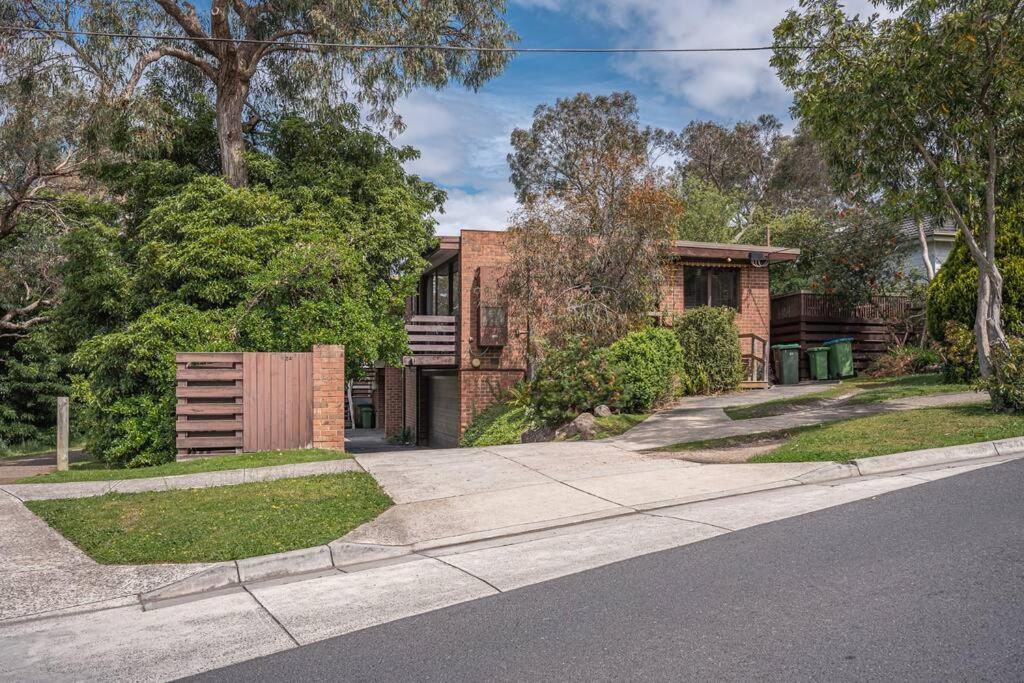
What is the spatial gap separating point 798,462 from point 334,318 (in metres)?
8.63

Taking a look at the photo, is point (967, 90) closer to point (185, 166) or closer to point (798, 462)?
point (798, 462)

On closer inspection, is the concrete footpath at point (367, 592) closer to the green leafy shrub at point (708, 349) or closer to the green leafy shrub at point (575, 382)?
the green leafy shrub at point (575, 382)

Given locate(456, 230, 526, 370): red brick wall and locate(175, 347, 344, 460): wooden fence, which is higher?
locate(456, 230, 526, 370): red brick wall

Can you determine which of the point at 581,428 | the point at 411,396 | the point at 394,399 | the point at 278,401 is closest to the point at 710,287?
the point at 581,428

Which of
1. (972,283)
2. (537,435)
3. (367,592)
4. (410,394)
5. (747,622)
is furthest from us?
(410,394)

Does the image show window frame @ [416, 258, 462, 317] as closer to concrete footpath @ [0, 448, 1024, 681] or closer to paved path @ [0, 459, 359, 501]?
paved path @ [0, 459, 359, 501]

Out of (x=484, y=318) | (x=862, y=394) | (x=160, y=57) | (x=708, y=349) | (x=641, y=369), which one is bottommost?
(x=862, y=394)

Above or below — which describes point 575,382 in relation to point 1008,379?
below

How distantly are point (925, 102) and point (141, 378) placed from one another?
1404 cm

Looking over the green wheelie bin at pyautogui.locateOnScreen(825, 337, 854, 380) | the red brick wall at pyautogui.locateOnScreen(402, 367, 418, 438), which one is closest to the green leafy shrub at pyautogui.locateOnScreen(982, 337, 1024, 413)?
the green wheelie bin at pyautogui.locateOnScreen(825, 337, 854, 380)

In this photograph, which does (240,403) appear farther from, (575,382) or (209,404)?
(575,382)

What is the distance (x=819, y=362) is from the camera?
21.9m

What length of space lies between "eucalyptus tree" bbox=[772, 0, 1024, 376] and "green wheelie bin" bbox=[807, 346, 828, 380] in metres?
8.58

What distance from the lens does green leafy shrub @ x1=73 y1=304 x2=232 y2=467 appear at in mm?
13750
